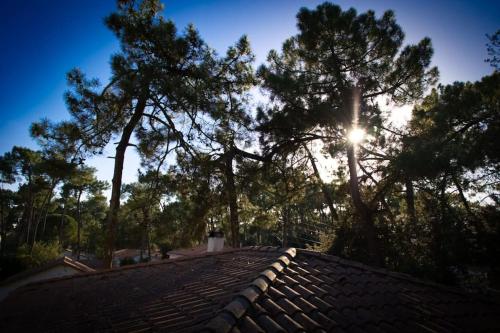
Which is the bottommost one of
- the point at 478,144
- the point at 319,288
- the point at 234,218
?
the point at 319,288

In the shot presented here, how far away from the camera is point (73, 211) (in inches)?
2051

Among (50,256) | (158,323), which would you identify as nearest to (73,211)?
(50,256)

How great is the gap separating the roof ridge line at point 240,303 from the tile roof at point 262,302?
0.03 feet

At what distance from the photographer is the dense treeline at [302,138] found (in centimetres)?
745

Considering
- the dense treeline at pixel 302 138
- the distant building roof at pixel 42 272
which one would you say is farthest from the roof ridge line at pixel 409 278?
the distant building roof at pixel 42 272

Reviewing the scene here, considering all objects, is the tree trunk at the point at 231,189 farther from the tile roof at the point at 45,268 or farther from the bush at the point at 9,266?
the bush at the point at 9,266

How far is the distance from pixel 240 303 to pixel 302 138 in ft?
27.9

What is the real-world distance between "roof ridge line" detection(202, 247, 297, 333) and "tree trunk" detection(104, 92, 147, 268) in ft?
22.6

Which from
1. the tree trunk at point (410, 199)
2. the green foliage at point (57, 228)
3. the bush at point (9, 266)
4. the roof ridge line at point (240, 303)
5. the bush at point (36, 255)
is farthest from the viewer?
the green foliage at point (57, 228)

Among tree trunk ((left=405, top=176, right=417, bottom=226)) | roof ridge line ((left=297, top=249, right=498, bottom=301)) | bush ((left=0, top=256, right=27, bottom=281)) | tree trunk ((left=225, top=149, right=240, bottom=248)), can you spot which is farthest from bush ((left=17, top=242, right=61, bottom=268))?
tree trunk ((left=405, top=176, right=417, bottom=226))

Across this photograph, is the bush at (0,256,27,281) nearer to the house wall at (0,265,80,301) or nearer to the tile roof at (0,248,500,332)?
the house wall at (0,265,80,301)

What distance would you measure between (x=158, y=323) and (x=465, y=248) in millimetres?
9672

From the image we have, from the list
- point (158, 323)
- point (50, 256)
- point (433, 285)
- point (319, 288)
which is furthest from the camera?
point (50, 256)

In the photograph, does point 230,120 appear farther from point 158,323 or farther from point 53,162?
point 158,323
